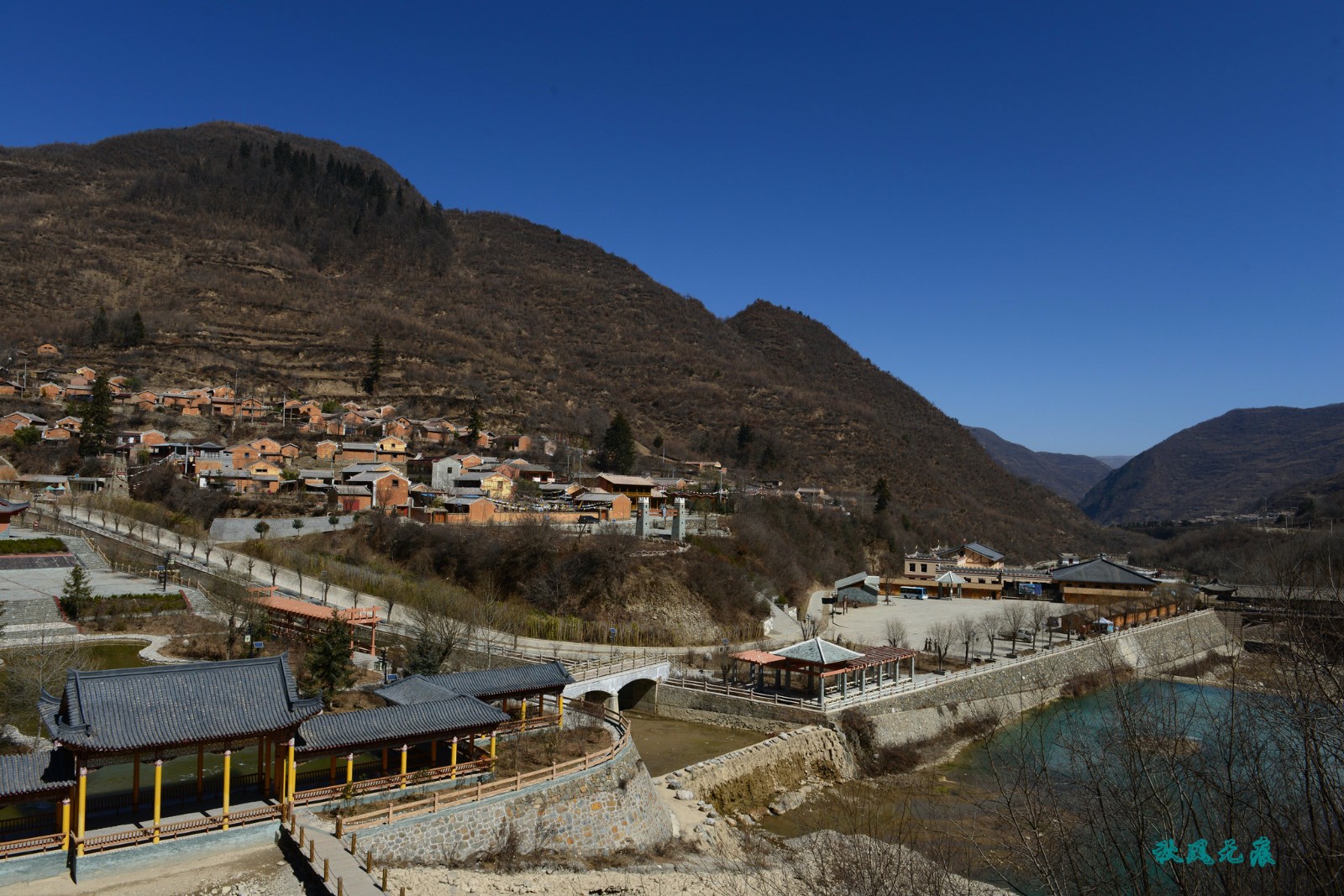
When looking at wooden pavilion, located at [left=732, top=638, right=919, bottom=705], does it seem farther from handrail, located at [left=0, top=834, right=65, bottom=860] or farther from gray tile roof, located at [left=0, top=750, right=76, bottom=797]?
handrail, located at [left=0, top=834, right=65, bottom=860]

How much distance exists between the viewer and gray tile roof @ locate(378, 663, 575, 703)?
20656mm

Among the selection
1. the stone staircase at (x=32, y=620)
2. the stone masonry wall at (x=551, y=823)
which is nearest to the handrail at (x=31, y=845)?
Result: the stone masonry wall at (x=551, y=823)

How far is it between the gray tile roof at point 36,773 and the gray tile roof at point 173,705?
0.75 meters

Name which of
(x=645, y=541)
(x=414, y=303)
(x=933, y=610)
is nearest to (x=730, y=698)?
(x=645, y=541)

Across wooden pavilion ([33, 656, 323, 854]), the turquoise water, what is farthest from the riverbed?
wooden pavilion ([33, 656, 323, 854])

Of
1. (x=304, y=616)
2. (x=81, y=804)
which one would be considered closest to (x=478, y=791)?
(x=81, y=804)

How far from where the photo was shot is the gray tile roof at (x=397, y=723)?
1719cm

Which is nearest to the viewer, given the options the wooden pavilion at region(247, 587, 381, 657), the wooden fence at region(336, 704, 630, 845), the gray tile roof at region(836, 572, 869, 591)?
the wooden fence at region(336, 704, 630, 845)

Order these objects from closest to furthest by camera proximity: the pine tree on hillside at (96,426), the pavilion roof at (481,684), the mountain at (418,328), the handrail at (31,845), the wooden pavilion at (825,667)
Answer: the handrail at (31,845) → the pavilion roof at (481,684) → the wooden pavilion at (825,667) → the pine tree on hillside at (96,426) → the mountain at (418,328)

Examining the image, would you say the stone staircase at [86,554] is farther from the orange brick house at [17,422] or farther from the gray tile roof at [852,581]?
the gray tile roof at [852,581]

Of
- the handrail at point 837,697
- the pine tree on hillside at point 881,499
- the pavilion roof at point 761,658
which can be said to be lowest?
the handrail at point 837,697

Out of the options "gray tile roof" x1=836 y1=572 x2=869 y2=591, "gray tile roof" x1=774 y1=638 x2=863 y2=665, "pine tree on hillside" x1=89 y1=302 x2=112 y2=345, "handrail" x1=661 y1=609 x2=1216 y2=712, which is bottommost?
"handrail" x1=661 y1=609 x2=1216 y2=712

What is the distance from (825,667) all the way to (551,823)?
16.2 m

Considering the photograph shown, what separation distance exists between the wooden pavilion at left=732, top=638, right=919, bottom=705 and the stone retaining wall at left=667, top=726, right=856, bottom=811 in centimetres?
212
